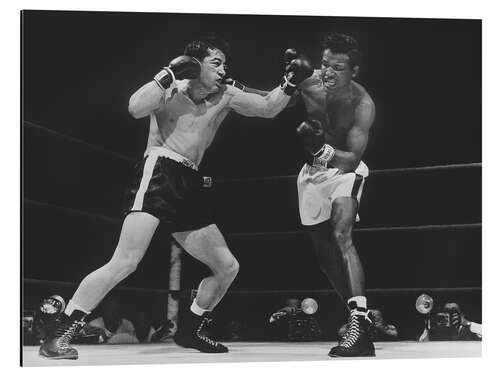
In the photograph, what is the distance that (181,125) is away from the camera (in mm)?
6387

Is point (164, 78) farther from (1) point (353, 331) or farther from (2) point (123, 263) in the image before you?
(1) point (353, 331)

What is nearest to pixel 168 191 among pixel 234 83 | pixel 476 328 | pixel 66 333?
pixel 234 83

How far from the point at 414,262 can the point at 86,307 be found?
1945 millimetres

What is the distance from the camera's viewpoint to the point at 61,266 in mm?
6273

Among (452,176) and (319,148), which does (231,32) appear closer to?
(319,148)

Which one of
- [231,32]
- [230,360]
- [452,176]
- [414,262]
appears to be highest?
[231,32]

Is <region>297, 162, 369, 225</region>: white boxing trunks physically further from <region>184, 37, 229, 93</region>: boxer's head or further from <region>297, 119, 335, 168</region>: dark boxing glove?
<region>184, 37, 229, 93</region>: boxer's head

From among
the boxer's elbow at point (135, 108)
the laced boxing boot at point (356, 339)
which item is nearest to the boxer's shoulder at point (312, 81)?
the boxer's elbow at point (135, 108)

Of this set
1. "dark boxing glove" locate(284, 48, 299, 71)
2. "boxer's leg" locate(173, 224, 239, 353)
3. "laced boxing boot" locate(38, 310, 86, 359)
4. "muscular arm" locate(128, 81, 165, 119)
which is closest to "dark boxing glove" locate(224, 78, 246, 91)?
"dark boxing glove" locate(284, 48, 299, 71)

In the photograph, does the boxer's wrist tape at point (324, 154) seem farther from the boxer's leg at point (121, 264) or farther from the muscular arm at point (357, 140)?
the boxer's leg at point (121, 264)

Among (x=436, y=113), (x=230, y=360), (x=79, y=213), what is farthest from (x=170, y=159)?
(x=436, y=113)

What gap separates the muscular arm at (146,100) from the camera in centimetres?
635

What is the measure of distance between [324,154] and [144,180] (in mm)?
1055

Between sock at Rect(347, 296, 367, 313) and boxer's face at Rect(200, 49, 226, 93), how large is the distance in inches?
57.1
